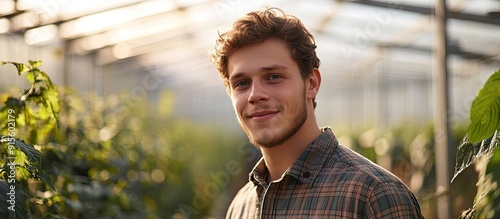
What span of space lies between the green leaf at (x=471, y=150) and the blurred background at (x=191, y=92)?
110cm

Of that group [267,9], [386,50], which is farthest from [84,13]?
[267,9]

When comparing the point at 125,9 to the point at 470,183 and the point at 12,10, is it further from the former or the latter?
the point at 470,183

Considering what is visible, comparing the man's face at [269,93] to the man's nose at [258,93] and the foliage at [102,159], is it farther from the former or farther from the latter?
the foliage at [102,159]

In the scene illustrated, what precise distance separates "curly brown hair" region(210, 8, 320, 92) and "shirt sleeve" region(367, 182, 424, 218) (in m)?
0.43

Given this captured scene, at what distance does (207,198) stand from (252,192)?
6365 millimetres

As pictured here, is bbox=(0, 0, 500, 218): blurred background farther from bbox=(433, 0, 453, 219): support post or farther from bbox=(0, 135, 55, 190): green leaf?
bbox=(0, 135, 55, 190): green leaf

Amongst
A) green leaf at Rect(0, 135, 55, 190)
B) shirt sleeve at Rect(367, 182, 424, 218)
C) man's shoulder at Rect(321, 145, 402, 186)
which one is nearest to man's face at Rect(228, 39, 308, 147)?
man's shoulder at Rect(321, 145, 402, 186)

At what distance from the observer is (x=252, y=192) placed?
2.19 metres

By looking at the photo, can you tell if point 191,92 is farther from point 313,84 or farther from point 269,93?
point 269,93

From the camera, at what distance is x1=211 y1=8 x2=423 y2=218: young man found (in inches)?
73.1

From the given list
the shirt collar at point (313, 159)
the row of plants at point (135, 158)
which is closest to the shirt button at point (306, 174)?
the shirt collar at point (313, 159)

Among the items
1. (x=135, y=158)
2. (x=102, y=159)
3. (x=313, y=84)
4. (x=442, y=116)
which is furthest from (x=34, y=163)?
(x=135, y=158)

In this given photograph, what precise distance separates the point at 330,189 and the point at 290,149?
205 millimetres

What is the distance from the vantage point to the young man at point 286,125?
1856mm
